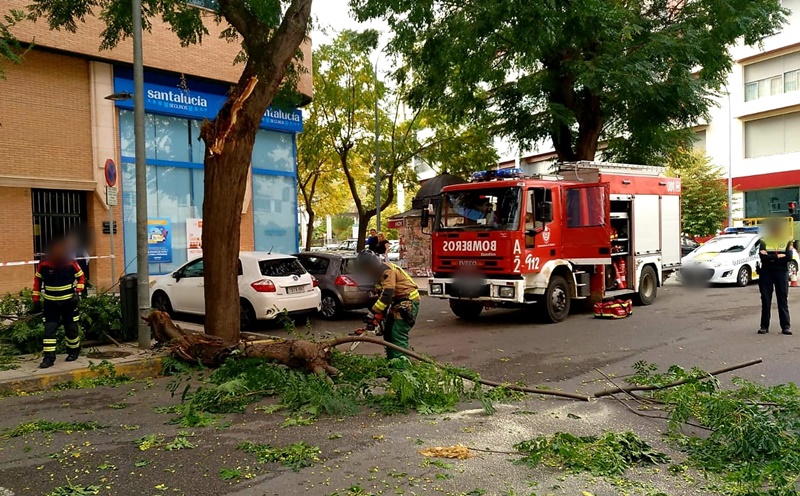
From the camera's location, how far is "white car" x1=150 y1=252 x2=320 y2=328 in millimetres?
11453

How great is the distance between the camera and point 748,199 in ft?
113

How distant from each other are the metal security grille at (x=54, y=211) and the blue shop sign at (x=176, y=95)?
271 centimetres

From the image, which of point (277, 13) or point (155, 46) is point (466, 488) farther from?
point (155, 46)

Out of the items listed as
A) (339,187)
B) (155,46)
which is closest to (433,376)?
(155,46)

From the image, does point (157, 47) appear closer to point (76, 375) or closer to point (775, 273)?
point (76, 375)

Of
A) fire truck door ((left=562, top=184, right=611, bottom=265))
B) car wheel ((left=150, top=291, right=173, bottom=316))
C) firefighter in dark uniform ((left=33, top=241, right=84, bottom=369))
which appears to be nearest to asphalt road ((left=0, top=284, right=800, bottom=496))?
firefighter in dark uniform ((left=33, top=241, right=84, bottom=369))

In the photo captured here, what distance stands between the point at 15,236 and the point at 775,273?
614 inches

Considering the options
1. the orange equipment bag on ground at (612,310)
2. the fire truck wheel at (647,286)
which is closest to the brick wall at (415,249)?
the fire truck wheel at (647,286)

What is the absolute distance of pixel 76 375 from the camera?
774 cm

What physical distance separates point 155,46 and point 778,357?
51.3 feet

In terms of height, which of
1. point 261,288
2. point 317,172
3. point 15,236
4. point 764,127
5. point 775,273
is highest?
point 764,127

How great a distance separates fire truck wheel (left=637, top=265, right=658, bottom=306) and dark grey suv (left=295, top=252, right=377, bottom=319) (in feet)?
20.3

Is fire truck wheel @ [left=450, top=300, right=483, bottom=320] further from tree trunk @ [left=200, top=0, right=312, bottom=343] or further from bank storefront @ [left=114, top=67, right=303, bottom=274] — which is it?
bank storefront @ [left=114, top=67, right=303, bottom=274]

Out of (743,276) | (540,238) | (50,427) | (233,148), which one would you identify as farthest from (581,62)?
(50,427)
